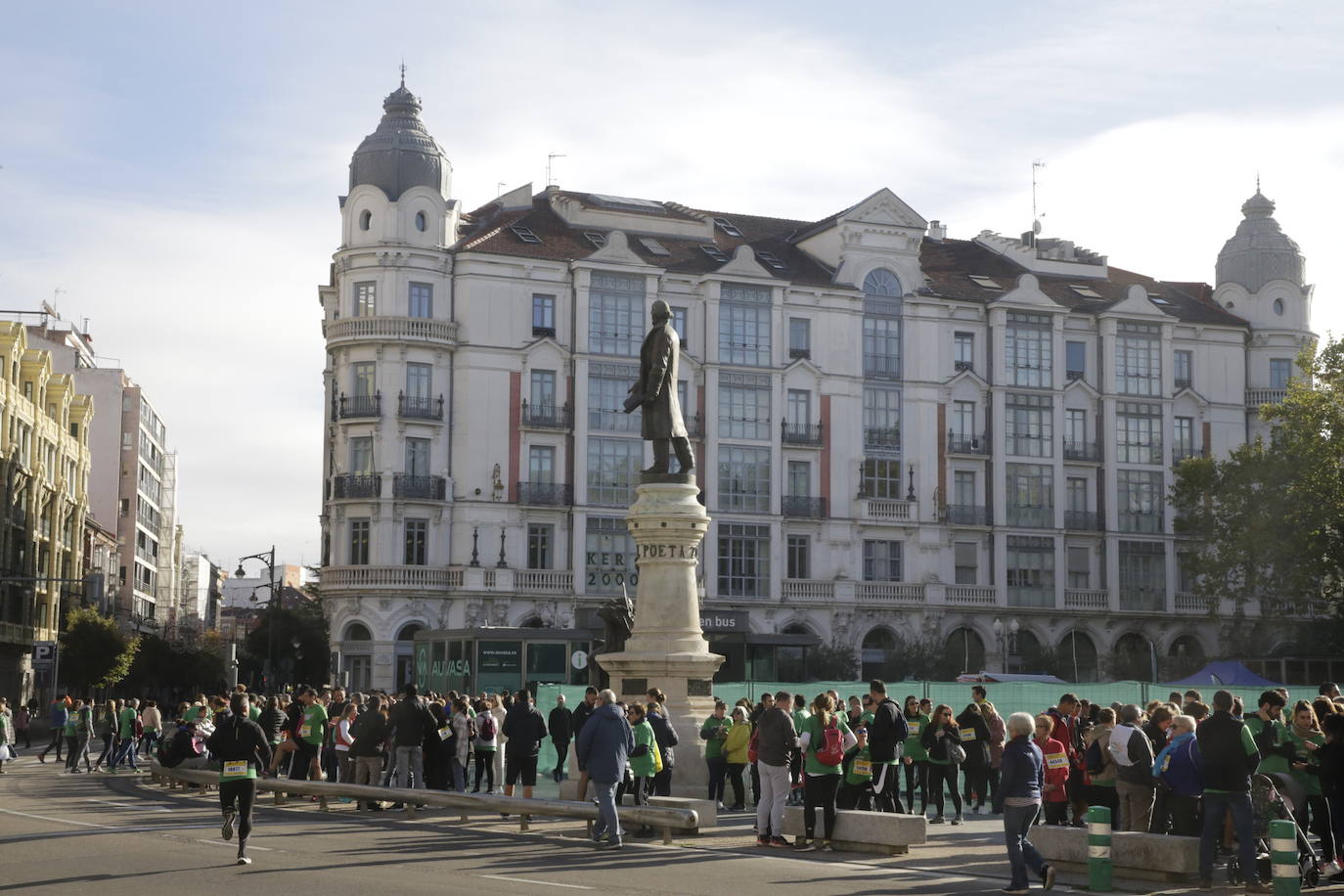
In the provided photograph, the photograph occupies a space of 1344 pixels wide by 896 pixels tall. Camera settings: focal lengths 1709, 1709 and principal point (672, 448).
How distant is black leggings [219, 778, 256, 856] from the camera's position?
57.3ft

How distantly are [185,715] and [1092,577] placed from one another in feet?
165

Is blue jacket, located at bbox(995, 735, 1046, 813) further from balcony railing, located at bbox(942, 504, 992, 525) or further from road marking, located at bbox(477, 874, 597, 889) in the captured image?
balcony railing, located at bbox(942, 504, 992, 525)

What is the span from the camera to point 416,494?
65188 millimetres

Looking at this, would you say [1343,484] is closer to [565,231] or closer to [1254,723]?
[565,231]

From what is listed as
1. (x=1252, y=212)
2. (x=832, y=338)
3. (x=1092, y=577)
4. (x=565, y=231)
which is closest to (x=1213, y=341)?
(x=1252, y=212)

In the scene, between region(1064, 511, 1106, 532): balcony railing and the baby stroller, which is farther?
region(1064, 511, 1106, 532): balcony railing

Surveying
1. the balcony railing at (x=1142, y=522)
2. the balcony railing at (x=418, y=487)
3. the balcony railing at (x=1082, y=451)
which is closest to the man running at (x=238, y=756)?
the balcony railing at (x=418, y=487)

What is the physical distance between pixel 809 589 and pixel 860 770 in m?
48.5

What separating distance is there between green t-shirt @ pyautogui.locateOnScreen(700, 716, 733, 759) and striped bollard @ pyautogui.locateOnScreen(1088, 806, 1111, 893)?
28.5 feet

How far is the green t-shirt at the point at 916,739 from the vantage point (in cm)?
2400

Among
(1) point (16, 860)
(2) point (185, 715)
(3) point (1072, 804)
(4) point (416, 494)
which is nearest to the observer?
(1) point (16, 860)

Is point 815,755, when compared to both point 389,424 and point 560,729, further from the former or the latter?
point 389,424

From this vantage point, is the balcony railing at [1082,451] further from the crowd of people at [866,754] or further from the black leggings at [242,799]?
the black leggings at [242,799]

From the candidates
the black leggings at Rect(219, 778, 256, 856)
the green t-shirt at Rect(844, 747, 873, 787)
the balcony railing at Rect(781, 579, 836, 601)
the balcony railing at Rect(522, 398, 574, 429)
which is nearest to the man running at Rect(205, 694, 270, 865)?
the black leggings at Rect(219, 778, 256, 856)
